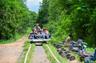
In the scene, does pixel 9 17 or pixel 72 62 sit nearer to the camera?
pixel 72 62

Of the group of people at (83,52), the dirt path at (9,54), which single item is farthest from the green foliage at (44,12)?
the group of people at (83,52)

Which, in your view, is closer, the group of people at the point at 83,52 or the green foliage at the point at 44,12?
the group of people at the point at 83,52

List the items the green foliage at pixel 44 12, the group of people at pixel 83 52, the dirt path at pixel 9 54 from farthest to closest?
the green foliage at pixel 44 12 < the dirt path at pixel 9 54 < the group of people at pixel 83 52

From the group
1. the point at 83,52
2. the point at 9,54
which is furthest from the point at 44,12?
the point at 83,52

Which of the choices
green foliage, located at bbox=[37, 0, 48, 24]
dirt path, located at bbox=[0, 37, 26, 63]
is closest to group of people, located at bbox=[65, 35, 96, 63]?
dirt path, located at bbox=[0, 37, 26, 63]

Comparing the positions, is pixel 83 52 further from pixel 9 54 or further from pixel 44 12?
pixel 44 12

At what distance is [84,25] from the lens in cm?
3164

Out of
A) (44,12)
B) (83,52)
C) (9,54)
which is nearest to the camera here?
(83,52)

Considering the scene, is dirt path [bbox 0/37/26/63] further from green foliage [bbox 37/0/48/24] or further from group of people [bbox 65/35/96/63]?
green foliage [bbox 37/0/48/24]

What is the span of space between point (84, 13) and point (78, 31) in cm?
273

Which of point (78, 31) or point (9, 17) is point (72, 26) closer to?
point (78, 31)

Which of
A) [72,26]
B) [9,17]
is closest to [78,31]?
[72,26]

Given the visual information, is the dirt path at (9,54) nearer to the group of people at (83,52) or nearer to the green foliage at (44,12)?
the group of people at (83,52)

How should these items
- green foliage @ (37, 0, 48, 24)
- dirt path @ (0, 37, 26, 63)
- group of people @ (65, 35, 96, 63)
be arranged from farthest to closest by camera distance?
green foliage @ (37, 0, 48, 24)
dirt path @ (0, 37, 26, 63)
group of people @ (65, 35, 96, 63)
